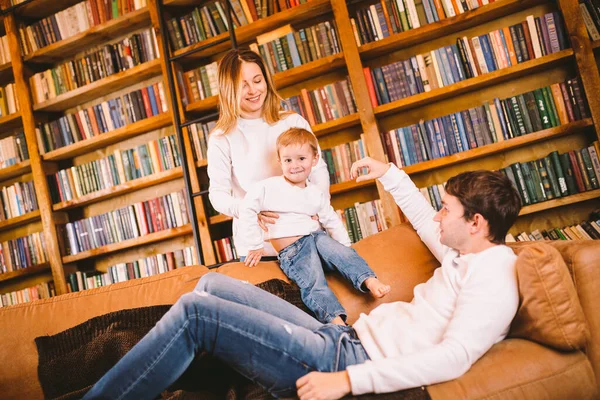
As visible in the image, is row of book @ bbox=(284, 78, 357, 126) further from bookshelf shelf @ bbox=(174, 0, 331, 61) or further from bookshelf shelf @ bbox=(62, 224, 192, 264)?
bookshelf shelf @ bbox=(62, 224, 192, 264)

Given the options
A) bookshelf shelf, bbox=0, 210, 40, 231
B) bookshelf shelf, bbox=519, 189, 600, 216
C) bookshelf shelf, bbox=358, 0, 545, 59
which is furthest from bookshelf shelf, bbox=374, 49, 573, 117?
bookshelf shelf, bbox=0, 210, 40, 231

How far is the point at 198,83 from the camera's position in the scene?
10.2 ft

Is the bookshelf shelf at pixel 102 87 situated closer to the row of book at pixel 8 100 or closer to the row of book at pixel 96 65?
the row of book at pixel 96 65

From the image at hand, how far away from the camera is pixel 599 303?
1167 millimetres

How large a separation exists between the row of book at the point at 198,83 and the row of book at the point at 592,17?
86.4 inches

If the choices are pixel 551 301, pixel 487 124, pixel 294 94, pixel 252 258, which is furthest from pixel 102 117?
pixel 551 301

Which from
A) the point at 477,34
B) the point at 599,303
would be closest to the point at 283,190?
the point at 599,303

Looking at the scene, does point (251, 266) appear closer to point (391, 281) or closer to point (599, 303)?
point (391, 281)

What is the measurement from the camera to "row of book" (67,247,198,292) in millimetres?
3225

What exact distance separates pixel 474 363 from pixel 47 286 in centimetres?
330

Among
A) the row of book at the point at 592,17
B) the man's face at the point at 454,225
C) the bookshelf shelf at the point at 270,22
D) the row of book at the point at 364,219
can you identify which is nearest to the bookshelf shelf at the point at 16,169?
the bookshelf shelf at the point at 270,22

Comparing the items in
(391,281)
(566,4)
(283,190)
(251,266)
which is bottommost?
(391,281)

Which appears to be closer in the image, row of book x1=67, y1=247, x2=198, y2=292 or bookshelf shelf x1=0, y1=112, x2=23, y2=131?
row of book x1=67, y1=247, x2=198, y2=292

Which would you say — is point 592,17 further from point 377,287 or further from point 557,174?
point 377,287
